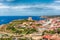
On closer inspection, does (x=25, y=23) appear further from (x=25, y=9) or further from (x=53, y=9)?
(x=53, y=9)

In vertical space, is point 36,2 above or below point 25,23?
above

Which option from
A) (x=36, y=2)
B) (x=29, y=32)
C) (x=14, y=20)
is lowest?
(x=29, y=32)

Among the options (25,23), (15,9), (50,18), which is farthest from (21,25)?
(50,18)

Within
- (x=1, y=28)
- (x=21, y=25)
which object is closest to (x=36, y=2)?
(x=21, y=25)

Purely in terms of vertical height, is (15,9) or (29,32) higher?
(15,9)

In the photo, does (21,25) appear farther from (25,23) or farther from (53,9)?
(53,9)

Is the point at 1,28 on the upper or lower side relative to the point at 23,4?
lower

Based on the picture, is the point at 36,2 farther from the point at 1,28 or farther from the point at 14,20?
the point at 1,28

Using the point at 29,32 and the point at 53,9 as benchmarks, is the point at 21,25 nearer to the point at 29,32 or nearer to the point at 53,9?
the point at 29,32
